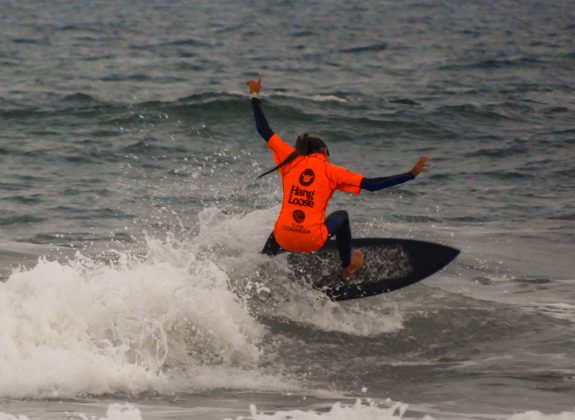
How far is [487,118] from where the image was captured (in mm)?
21453

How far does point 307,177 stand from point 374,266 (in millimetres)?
1723

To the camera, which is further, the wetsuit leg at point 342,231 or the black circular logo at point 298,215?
the wetsuit leg at point 342,231

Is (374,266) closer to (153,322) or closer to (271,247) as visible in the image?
(271,247)

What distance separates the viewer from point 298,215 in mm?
9492

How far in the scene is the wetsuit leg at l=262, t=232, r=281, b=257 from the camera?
32.8 ft

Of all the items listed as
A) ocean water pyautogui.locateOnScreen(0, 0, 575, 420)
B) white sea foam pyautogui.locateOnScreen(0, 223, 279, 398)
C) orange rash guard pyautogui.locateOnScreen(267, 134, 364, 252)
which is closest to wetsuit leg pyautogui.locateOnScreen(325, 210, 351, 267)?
orange rash guard pyautogui.locateOnScreen(267, 134, 364, 252)

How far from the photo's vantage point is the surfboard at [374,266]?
34.4 ft

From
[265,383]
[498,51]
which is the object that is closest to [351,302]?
[265,383]

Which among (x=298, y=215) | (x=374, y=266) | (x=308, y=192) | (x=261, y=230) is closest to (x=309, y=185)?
(x=308, y=192)

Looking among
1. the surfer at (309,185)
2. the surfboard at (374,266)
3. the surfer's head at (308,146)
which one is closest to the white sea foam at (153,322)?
the surfboard at (374,266)

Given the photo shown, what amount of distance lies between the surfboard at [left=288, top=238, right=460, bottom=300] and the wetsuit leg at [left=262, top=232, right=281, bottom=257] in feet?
1.63

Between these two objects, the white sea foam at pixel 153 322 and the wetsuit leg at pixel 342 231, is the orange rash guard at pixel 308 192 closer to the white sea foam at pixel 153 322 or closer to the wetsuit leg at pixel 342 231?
the wetsuit leg at pixel 342 231

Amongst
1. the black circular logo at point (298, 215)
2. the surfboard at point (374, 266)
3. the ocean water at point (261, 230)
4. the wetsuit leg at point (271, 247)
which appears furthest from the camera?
the surfboard at point (374, 266)

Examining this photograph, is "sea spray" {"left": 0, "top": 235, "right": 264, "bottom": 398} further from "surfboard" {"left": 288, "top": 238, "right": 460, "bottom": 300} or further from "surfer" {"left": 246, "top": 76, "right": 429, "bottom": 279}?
"surfboard" {"left": 288, "top": 238, "right": 460, "bottom": 300}
